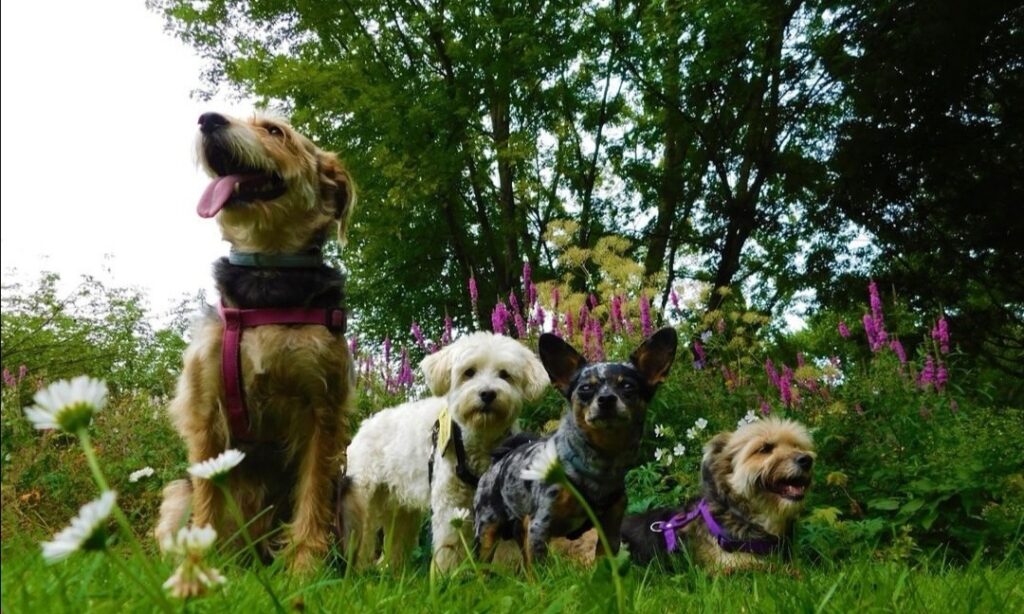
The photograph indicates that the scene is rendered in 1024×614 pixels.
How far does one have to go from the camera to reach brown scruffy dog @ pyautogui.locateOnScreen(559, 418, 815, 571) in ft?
16.2

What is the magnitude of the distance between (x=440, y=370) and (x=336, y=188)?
1826 mm

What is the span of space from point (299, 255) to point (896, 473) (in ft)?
13.8

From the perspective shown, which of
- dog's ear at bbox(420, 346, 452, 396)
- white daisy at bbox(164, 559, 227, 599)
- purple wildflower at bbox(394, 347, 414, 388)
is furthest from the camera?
purple wildflower at bbox(394, 347, 414, 388)

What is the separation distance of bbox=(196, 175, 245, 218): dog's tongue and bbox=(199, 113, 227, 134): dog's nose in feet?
0.87

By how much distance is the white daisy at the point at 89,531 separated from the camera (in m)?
0.95

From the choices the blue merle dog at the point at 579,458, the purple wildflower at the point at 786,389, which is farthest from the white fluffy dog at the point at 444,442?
the purple wildflower at the point at 786,389

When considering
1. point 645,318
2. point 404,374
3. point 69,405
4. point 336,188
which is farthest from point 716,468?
point 69,405

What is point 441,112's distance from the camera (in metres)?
15.0

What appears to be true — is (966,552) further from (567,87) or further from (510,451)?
(567,87)

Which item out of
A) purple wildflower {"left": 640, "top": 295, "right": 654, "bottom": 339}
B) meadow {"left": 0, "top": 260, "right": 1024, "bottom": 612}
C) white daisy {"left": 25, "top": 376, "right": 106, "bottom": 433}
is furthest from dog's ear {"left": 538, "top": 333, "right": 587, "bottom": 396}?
white daisy {"left": 25, "top": 376, "right": 106, "bottom": 433}

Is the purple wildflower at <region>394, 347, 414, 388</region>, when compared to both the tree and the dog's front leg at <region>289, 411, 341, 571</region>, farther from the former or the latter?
the tree

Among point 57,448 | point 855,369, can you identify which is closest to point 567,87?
point 855,369

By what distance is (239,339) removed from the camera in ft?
12.0

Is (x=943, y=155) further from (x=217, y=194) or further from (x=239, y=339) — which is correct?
(x=239, y=339)
